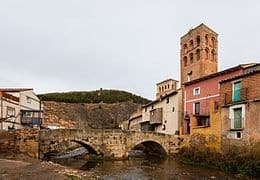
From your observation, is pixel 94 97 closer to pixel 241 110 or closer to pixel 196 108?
pixel 196 108

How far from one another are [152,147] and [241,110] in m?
17.7

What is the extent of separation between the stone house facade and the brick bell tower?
23.2m

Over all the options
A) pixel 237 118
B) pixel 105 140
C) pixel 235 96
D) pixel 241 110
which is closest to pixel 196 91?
pixel 235 96

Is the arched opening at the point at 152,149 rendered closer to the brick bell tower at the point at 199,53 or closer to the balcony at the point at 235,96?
the balcony at the point at 235,96

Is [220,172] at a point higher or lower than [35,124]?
lower

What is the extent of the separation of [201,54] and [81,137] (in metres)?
28.8

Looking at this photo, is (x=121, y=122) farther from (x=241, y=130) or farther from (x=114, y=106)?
(x=241, y=130)

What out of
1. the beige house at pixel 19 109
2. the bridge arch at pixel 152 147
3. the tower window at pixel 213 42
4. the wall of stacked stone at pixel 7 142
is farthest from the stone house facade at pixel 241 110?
the beige house at pixel 19 109

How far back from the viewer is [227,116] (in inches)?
1136

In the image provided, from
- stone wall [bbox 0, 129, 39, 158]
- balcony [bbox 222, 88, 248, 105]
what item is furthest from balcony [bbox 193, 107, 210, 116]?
stone wall [bbox 0, 129, 39, 158]

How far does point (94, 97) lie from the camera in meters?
94.9

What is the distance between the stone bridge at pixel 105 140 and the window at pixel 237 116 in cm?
1142

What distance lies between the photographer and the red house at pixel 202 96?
1393 inches

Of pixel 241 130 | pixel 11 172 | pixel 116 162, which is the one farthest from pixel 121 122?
pixel 11 172
